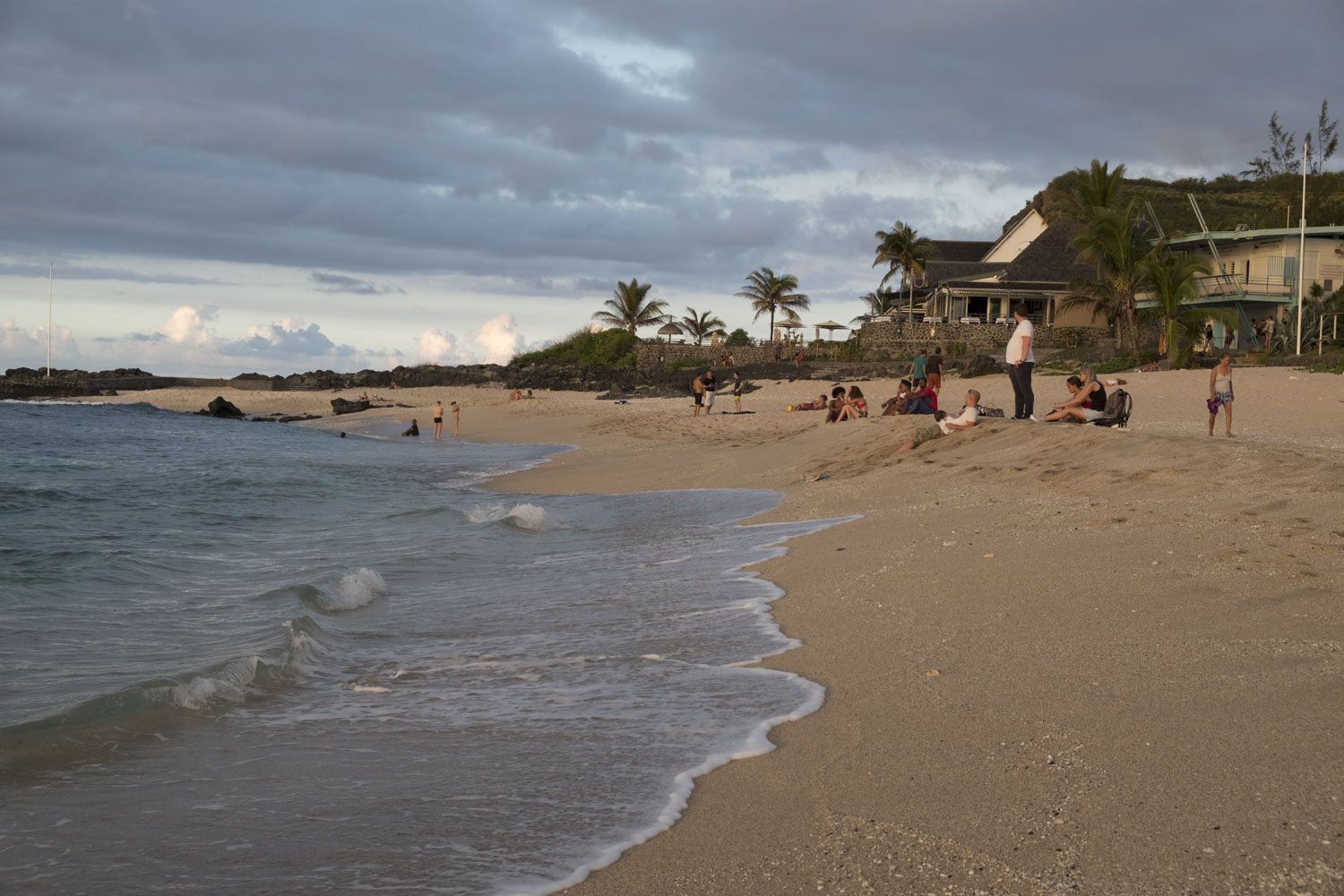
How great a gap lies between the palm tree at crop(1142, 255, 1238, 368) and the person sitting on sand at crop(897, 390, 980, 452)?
20.8 m

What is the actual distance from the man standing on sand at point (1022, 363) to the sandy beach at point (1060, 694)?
320 centimetres

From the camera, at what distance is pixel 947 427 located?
559 inches

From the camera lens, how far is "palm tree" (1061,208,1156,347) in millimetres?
37375

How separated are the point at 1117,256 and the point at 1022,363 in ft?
85.5

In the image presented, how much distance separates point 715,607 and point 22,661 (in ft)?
14.4

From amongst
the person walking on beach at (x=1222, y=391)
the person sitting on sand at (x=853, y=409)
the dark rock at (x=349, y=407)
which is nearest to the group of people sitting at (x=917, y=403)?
the person sitting on sand at (x=853, y=409)

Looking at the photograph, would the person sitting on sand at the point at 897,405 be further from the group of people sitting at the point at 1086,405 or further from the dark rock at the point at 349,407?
the dark rock at the point at 349,407

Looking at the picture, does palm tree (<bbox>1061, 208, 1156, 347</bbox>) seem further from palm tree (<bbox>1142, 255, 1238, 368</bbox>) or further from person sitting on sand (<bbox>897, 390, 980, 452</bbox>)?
person sitting on sand (<bbox>897, 390, 980, 452</bbox>)

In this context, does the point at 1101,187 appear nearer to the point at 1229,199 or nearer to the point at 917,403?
the point at 917,403

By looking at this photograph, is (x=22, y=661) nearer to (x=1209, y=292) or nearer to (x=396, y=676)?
(x=396, y=676)

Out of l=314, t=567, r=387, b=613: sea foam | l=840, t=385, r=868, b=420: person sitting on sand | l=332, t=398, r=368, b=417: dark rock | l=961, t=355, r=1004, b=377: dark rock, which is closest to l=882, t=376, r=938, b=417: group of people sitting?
l=840, t=385, r=868, b=420: person sitting on sand

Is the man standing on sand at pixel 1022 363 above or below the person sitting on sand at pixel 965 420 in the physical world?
above

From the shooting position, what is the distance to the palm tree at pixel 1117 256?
123 ft

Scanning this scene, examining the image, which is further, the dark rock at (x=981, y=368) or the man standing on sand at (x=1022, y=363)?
the dark rock at (x=981, y=368)
